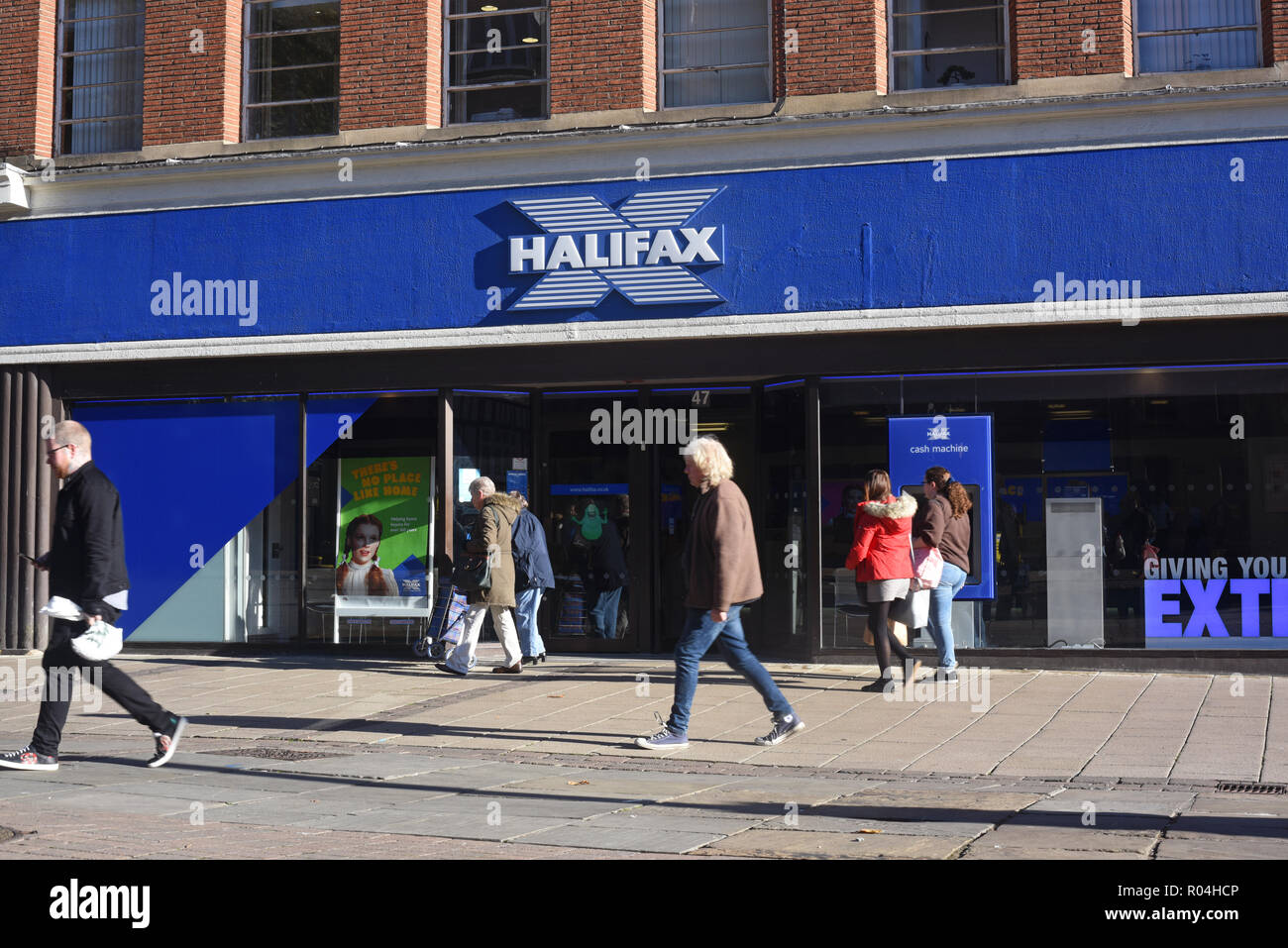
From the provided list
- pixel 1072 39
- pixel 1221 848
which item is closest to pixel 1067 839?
pixel 1221 848

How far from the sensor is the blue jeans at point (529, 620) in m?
13.1

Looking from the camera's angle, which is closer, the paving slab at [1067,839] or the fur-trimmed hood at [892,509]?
the paving slab at [1067,839]

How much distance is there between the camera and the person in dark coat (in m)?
12.8

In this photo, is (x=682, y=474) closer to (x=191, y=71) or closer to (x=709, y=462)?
(x=709, y=462)

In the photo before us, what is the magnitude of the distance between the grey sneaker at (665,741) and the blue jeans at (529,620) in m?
4.43

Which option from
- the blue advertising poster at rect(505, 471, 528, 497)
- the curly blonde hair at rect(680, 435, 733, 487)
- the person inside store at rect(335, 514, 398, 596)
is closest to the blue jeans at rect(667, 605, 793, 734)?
the curly blonde hair at rect(680, 435, 733, 487)

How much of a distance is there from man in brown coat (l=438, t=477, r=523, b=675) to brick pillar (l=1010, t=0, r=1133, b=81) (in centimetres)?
619

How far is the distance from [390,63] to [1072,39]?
6.73m

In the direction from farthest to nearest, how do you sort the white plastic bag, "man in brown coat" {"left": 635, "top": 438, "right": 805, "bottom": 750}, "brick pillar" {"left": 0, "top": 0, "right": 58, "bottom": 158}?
1. "brick pillar" {"left": 0, "top": 0, "right": 58, "bottom": 158}
2. "man in brown coat" {"left": 635, "top": 438, "right": 805, "bottom": 750}
3. the white plastic bag

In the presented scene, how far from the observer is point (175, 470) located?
14.9 m

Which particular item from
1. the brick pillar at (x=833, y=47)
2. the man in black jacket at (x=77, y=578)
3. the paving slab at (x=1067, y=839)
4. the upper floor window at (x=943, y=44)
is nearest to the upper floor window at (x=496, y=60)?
the brick pillar at (x=833, y=47)

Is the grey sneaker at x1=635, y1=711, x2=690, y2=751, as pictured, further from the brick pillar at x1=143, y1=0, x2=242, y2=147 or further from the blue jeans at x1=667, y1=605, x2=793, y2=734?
the brick pillar at x1=143, y1=0, x2=242, y2=147

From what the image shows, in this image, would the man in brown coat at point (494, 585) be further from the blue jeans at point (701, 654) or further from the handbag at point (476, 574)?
the blue jeans at point (701, 654)

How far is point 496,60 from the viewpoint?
14.4m
